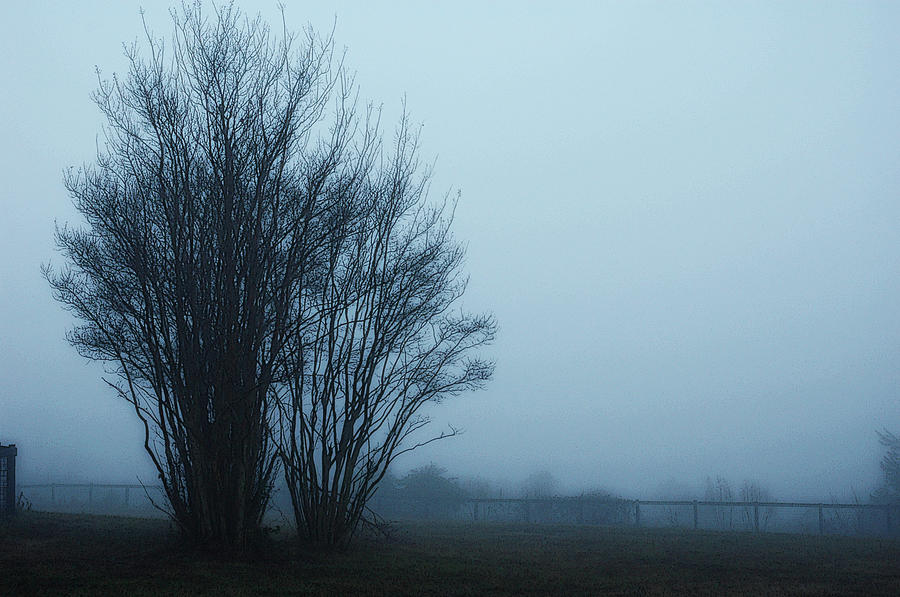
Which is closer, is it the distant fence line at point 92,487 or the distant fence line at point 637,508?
the distant fence line at point 637,508

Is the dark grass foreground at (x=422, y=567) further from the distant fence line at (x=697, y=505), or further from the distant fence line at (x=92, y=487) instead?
the distant fence line at (x=92, y=487)

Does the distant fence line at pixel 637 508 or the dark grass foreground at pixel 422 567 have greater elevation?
the dark grass foreground at pixel 422 567

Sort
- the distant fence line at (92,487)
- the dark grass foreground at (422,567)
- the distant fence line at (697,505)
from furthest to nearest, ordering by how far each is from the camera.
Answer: the distant fence line at (92,487) < the distant fence line at (697,505) < the dark grass foreground at (422,567)

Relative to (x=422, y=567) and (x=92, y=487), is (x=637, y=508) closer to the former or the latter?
(x=422, y=567)

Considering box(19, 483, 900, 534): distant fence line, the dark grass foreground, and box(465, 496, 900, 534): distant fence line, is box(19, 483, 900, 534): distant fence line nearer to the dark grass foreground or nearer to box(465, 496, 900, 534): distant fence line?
box(465, 496, 900, 534): distant fence line

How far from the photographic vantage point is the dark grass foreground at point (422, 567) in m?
10.7

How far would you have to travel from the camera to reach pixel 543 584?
11750 millimetres

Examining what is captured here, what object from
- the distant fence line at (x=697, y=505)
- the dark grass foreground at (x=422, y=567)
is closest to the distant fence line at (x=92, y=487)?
the distant fence line at (x=697, y=505)

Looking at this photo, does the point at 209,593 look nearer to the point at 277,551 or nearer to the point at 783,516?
the point at 277,551

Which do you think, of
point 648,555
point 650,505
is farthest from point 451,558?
point 650,505

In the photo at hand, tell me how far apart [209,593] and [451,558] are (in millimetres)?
6671

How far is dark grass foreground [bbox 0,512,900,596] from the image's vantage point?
10719 mm

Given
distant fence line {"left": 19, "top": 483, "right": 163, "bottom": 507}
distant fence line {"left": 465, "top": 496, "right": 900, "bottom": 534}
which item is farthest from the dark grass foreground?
distant fence line {"left": 19, "top": 483, "right": 163, "bottom": 507}

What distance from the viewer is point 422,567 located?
45.1 ft
